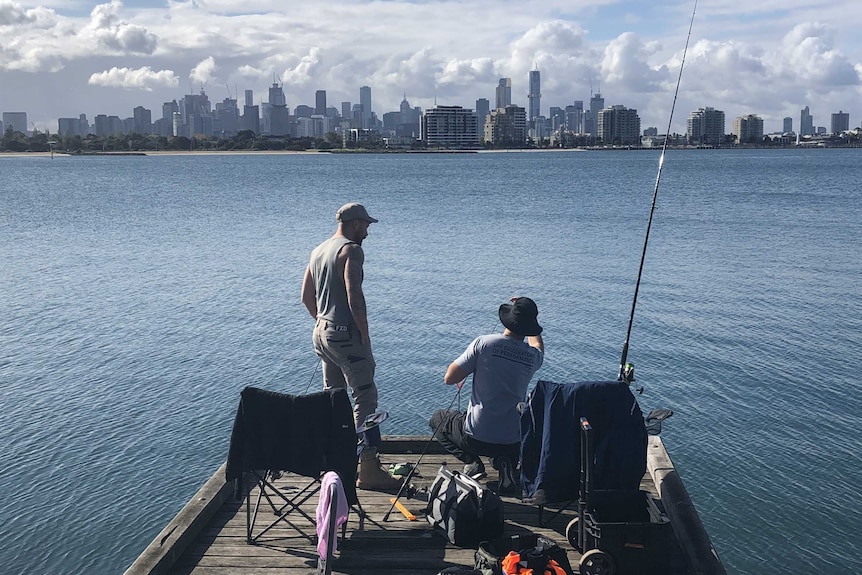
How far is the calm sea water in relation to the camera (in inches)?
359

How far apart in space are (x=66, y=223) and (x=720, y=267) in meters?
28.3

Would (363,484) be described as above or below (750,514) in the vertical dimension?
above

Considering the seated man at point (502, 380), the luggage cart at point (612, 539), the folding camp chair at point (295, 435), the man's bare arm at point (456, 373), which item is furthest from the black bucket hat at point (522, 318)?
the folding camp chair at point (295, 435)

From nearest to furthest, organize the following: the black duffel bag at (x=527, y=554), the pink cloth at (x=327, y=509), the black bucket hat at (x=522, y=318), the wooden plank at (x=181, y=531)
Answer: the black duffel bag at (x=527, y=554) < the pink cloth at (x=327, y=509) < the wooden plank at (x=181, y=531) < the black bucket hat at (x=522, y=318)

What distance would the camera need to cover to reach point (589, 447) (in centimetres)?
517

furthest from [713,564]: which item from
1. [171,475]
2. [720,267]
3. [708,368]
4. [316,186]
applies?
[316,186]

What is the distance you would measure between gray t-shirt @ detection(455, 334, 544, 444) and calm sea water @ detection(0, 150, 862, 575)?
3414 mm

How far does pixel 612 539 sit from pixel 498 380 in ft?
4.40

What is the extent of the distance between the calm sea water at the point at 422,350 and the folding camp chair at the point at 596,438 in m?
3.35

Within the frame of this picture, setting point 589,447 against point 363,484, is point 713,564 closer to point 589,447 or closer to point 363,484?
point 589,447

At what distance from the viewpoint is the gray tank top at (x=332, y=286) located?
245 inches

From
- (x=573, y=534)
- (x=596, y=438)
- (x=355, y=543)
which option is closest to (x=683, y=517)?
(x=573, y=534)

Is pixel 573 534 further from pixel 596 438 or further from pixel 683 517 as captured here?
pixel 683 517

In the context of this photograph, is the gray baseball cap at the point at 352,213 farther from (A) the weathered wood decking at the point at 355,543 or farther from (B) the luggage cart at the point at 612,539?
(B) the luggage cart at the point at 612,539
